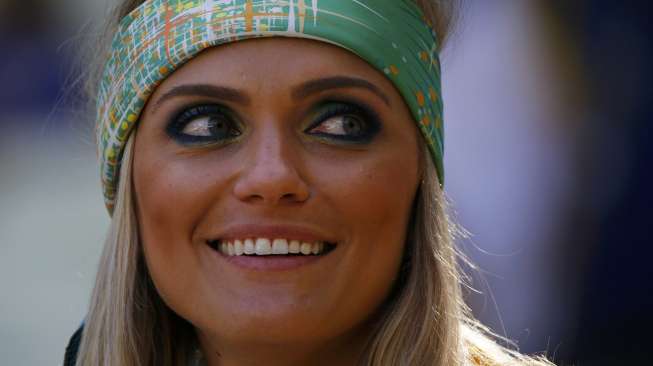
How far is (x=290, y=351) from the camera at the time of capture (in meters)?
2.68

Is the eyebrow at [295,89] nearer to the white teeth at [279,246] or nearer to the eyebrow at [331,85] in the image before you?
the eyebrow at [331,85]

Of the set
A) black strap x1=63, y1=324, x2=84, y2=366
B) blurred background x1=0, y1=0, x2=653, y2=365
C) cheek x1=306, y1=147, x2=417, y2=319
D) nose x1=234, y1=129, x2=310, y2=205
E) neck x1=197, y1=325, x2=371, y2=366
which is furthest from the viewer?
blurred background x1=0, y1=0, x2=653, y2=365

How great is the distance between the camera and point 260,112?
2.53 meters

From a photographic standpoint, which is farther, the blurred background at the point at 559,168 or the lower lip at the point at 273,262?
the blurred background at the point at 559,168

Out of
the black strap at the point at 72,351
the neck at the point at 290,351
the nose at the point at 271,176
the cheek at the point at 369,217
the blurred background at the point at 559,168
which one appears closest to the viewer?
the nose at the point at 271,176

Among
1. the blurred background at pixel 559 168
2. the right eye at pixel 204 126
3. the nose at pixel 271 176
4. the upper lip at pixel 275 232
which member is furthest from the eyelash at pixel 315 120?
the blurred background at pixel 559 168

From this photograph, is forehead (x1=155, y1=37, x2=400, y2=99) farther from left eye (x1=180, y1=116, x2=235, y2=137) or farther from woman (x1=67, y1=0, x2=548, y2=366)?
left eye (x1=180, y1=116, x2=235, y2=137)

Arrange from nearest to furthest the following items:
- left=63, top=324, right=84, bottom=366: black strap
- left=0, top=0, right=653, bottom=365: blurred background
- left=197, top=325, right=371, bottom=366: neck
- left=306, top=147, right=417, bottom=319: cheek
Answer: left=306, top=147, right=417, bottom=319: cheek < left=197, top=325, right=371, bottom=366: neck < left=63, top=324, right=84, bottom=366: black strap < left=0, top=0, right=653, bottom=365: blurred background

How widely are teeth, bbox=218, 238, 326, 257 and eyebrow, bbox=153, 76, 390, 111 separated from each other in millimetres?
357

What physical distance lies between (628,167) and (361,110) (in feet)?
7.92

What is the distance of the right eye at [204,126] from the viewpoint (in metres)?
2.60

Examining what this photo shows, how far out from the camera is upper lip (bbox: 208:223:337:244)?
8.16 feet

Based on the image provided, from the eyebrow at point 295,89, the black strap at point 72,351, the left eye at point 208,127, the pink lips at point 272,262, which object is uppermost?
the eyebrow at point 295,89

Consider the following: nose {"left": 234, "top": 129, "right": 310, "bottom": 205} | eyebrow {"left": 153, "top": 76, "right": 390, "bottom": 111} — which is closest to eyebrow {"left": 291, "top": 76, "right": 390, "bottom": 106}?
eyebrow {"left": 153, "top": 76, "right": 390, "bottom": 111}
